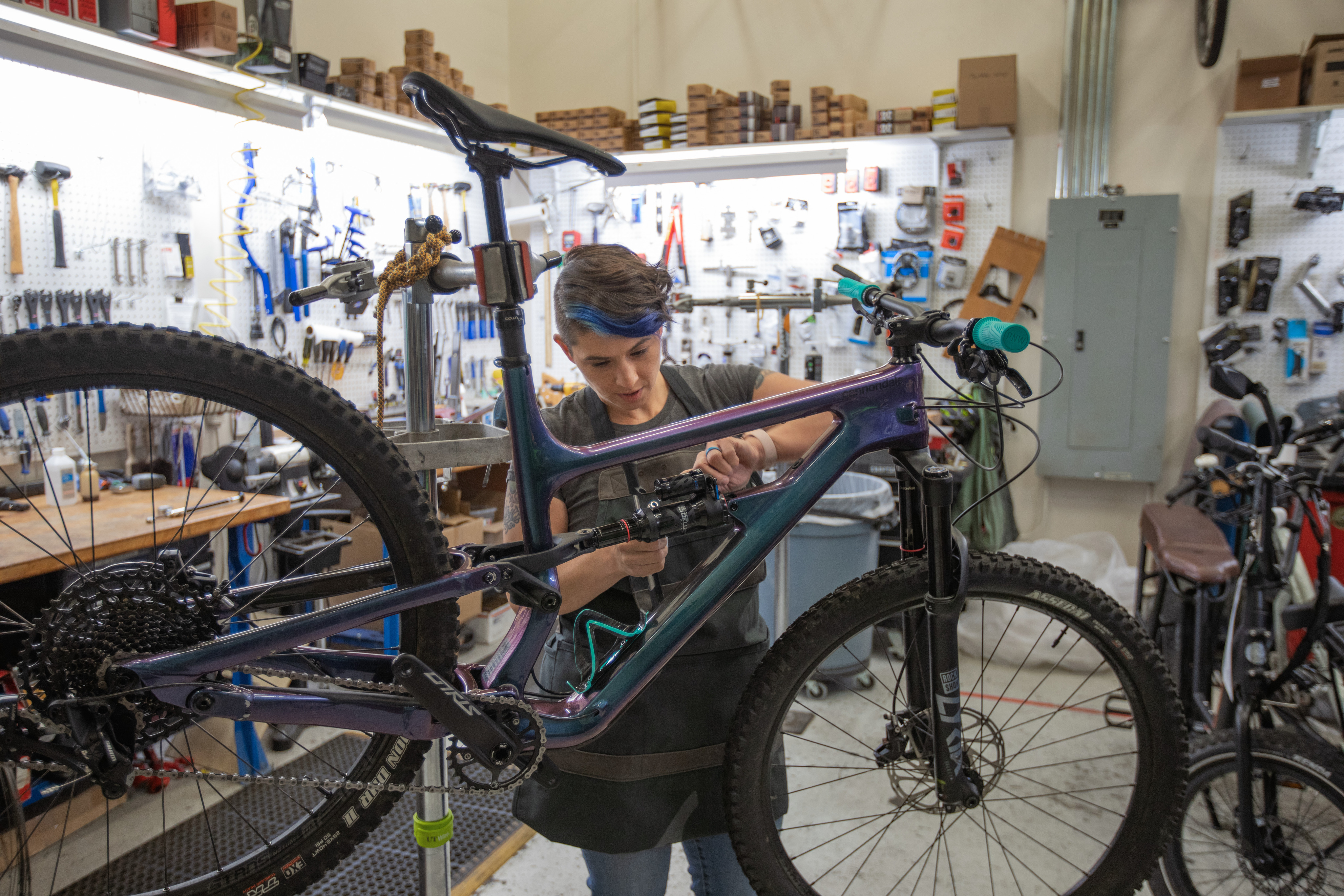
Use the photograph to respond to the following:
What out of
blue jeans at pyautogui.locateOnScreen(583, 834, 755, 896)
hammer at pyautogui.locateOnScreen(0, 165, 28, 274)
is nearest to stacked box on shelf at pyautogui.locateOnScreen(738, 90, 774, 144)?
hammer at pyautogui.locateOnScreen(0, 165, 28, 274)

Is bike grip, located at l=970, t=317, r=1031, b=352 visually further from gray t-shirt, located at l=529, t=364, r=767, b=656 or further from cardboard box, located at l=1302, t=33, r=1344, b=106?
cardboard box, located at l=1302, t=33, r=1344, b=106

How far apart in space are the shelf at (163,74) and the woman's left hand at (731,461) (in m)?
2.67

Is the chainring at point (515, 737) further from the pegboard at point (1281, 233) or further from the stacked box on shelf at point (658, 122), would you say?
the pegboard at point (1281, 233)

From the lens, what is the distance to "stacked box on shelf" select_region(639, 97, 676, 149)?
174 inches

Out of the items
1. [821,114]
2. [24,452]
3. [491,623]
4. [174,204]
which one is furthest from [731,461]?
[821,114]

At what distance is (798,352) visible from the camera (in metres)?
4.65

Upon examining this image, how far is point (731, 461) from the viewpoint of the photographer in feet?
3.61

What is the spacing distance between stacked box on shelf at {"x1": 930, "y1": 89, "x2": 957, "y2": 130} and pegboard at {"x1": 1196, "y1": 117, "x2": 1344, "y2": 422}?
1223mm

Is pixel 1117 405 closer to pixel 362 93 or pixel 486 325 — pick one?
pixel 486 325

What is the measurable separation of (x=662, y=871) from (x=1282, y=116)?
4.17 meters

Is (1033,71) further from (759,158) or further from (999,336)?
(999,336)

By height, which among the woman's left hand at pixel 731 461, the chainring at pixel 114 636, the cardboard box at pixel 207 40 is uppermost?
the cardboard box at pixel 207 40

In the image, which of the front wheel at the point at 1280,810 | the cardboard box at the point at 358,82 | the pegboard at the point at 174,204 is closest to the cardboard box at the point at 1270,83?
the front wheel at the point at 1280,810

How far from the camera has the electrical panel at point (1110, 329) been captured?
3.92m
